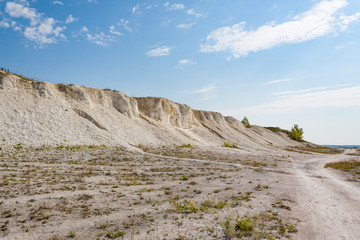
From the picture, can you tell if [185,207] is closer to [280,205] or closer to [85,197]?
[280,205]

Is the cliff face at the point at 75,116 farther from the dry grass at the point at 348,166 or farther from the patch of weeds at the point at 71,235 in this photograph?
the dry grass at the point at 348,166

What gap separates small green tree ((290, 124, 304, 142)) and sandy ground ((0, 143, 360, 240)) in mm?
111470

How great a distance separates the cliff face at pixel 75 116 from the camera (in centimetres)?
2670

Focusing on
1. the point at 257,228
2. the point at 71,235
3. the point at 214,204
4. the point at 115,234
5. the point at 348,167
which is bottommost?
the point at 71,235

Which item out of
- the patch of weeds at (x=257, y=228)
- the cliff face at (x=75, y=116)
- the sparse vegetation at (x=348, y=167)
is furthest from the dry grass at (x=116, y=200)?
the sparse vegetation at (x=348, y=167)

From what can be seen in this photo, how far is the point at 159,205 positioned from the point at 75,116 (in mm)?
29201

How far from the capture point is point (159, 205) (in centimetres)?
1045

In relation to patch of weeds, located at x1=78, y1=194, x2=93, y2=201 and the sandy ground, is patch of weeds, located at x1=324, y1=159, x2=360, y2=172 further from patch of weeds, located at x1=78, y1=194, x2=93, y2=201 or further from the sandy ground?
patch of weeds, located at x1=78, y1=194, x2=93, y2=201

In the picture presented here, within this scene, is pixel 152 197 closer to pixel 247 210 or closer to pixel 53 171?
pixel 247 210

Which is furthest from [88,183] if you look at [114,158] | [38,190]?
[114,158]

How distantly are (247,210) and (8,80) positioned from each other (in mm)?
37403

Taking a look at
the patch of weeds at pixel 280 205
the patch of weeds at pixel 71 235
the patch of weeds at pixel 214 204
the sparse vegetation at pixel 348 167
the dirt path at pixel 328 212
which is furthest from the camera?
the sparse vegetation at pixel 348 167

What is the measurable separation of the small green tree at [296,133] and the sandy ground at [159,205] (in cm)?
11147

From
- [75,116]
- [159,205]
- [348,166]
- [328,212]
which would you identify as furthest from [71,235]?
[348,166]
